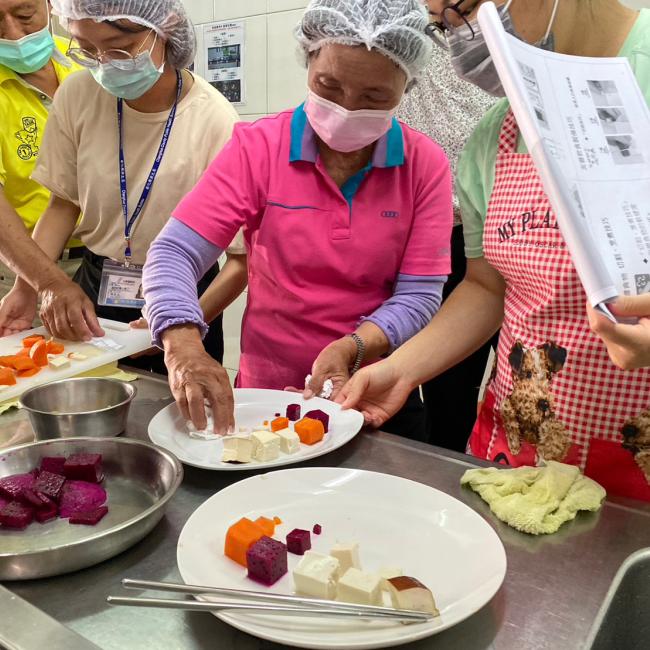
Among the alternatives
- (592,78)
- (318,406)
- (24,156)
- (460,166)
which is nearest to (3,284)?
(24,156)

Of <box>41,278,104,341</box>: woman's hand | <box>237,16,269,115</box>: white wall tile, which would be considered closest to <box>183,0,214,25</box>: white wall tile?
<box>237,16,269,115</box>: white wall tile

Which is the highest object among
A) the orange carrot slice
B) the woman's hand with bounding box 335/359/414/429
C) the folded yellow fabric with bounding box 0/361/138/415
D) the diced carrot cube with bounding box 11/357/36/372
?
the woman's hand with bounding box 335/359/414/429

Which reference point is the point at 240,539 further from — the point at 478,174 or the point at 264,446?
the point at 478,174

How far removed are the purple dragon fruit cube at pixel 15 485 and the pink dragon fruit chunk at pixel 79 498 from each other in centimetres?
5

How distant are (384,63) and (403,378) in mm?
664

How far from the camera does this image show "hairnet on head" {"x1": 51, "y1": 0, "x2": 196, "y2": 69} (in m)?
1.62

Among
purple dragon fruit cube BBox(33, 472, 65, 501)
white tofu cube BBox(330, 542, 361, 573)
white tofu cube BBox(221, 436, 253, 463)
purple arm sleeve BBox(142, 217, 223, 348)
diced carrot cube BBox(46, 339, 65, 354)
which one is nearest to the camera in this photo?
white tofu cube BBox(330, 542, 361, 573)

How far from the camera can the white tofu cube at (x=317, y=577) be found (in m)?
0.72

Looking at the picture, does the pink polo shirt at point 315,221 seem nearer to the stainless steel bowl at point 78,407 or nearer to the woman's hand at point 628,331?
the stainless steel bowl at point 78,407

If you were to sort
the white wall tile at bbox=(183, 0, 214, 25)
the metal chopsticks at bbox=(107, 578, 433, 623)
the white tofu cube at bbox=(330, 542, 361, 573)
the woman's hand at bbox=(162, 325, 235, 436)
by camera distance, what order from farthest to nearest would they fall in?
1. the white wall tile at bbox=(183, 0, 214, 25)
2. the woman's hand at bbox=(162, 325, 235, 436)
3. the white tofu cube at bbox=(330, 542, 361, 573)
4. the metal chopsticks at bbox=(107, 578, 433, 623)

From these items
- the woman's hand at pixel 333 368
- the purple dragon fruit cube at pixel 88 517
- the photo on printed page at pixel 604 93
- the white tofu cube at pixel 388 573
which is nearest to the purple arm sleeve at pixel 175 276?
the woman's hand at pixel 333 368

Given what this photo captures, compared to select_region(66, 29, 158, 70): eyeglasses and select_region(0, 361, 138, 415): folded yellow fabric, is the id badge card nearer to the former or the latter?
Result: select_region(0, 361, 138, 415): folded yellow fabric

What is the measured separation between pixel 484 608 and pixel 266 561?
0.26 metres

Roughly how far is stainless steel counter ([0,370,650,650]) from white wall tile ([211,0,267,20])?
3.04 m
